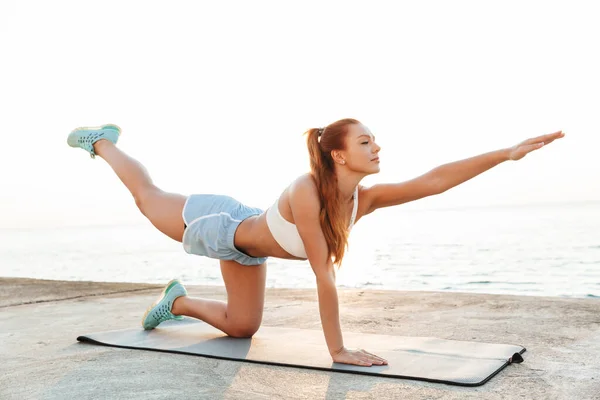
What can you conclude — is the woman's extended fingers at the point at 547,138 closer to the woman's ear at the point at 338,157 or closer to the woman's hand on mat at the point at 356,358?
the woman's ear at the point at 338,157

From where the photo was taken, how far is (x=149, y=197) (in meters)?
3.51

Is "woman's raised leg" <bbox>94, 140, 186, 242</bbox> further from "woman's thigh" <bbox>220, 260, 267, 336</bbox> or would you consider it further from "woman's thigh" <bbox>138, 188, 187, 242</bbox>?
"woman's thigh" <bbox>220, 260, 267, 336</bbox>

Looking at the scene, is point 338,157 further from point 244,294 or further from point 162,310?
point 162,310

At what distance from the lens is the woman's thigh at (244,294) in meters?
3.33

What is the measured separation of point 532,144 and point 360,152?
2.37 feet

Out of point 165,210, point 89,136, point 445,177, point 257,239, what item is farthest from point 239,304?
point 89,136

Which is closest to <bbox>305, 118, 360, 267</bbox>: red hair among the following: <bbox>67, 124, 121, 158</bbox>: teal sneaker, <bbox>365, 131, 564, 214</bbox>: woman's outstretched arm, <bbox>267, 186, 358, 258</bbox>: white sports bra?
<bbox>267, 186, 358, 258</bbox>: white sports bra

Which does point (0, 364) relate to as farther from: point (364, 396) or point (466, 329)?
point (466, 329)

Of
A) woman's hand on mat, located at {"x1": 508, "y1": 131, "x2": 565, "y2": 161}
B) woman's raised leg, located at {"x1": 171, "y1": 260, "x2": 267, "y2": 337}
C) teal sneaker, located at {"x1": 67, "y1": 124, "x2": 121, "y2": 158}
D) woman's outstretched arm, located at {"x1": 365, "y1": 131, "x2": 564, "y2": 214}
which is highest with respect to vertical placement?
teal sneaker, located at {"x1": 67, "y1": 124, "x2": 121, "y2": 158}

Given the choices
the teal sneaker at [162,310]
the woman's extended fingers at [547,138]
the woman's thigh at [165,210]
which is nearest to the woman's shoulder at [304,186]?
the woman's thigh at [165,210]

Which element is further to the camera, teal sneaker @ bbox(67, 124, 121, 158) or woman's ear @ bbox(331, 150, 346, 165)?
teal sneaker @ bbox(67, 124, 121, 158)

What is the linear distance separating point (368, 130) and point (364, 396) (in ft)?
3.90

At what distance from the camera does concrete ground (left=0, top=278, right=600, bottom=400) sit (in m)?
2.34

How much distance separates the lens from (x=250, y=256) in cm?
333
